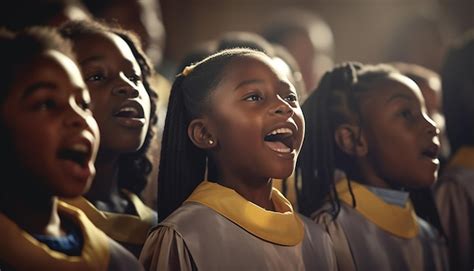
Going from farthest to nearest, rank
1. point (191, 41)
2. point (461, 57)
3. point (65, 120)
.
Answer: point (191, 41) < point (461, 57) < point (65, 120)

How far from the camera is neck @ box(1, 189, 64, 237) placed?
5.35 ft

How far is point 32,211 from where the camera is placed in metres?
1.65

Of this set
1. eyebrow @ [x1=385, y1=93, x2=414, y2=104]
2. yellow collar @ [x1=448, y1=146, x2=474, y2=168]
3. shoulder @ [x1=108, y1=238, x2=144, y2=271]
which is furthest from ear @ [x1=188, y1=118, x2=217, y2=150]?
yellow collar @ [x1=448, y1=146, x2=474, y2=168]

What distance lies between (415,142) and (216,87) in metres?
0.64

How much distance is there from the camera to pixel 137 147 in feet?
7.06

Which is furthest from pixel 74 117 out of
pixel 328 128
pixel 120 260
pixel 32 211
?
pixel 328 128

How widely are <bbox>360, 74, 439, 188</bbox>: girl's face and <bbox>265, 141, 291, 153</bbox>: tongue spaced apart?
0.49m

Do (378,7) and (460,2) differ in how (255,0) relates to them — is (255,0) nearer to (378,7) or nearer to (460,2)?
(378,7)

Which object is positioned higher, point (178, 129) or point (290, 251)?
point (178, 129)

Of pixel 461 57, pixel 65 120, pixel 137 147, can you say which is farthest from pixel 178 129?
pixel 461 57

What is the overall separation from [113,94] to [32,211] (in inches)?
20.4

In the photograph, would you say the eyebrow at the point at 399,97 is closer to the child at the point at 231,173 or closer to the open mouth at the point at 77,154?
the child at the point at 231,173

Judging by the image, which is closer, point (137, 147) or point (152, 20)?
point (137, 147)

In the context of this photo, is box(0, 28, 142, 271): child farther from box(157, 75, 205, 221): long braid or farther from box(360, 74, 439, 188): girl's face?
box(360, 74, 439, 188): girl's face
